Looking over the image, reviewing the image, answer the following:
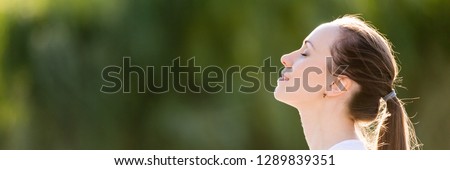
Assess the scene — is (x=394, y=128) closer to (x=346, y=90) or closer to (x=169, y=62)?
(x=346, y=90)

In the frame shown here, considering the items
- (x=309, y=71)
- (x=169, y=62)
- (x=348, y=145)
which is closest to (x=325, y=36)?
(x=309, y=71)

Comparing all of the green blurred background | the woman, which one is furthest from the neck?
the green blurred background

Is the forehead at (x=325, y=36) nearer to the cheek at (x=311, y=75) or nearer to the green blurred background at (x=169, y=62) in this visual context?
the cheek at (x=311, y=75)

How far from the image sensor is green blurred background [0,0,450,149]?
2004 mm

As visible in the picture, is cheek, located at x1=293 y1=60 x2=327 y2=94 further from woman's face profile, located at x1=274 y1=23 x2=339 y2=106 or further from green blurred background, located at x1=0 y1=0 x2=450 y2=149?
green blurred background, located at x1=0 y1=0 x2=450 y2=149

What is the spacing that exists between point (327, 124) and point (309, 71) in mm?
88

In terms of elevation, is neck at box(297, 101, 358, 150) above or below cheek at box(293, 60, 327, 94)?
below

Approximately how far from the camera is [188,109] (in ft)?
6.63

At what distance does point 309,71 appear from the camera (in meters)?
1.07

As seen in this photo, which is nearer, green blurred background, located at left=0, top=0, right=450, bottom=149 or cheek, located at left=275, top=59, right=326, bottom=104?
cheek, located at left=275, top=59, right=326, bottom=104

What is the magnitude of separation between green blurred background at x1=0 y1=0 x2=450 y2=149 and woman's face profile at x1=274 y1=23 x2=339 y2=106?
3.03ft

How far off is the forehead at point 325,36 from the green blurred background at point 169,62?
93 cm

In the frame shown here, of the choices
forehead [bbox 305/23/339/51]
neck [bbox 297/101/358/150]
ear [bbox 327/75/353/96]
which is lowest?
neck [bbox 297/101/358/150]

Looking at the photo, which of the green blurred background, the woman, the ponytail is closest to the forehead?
the woman
